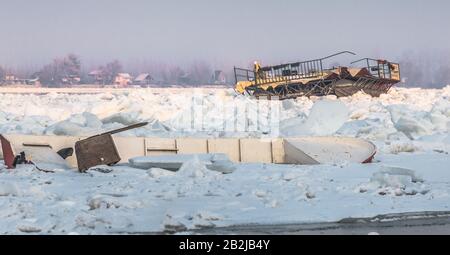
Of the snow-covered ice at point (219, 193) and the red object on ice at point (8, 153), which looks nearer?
the snow-covered ice at point (219, 193)

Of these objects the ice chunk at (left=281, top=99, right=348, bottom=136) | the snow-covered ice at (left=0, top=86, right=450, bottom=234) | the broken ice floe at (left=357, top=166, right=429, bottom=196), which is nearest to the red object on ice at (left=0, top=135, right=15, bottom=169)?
the snow-covered ice at (left=0, top=86, right=450, bottom=234)

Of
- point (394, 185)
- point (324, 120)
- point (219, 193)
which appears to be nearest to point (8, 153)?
point (219, 193)

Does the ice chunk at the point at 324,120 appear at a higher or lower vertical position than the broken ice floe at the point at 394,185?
higher

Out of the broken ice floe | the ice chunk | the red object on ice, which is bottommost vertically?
the broken ice floe

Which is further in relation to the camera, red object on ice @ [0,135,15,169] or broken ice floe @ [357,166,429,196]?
red object on ice @ [0,135,15,169]

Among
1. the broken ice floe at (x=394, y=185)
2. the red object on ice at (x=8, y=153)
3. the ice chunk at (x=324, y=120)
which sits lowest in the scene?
the broken ice floe at (x=394, y=185)

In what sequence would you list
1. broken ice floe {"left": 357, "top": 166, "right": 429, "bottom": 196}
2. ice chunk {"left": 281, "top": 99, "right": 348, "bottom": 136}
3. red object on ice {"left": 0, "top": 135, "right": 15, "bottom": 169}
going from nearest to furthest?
A: broken ice floe {"left": 357, "top": 166, "right": 429, "bottom": 196} < red object on ice {"left": 0, "top": 135, "right": 15, "bottom": 169} < ice chunk {"left": 281, "top": 99, "right": 348, "bottom": 136}

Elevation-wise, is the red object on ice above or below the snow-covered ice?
above

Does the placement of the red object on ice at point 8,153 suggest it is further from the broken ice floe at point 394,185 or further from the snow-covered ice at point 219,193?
the broken ice floe at point 394,185

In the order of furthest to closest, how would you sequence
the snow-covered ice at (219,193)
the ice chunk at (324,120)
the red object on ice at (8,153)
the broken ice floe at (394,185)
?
the ice chunk at (324,120)
the red object on ice at (8,153)
the broken ice floe at (394,185)
the snow-covered ice at (219,193)

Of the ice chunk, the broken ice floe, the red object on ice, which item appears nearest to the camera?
the broken ice floe

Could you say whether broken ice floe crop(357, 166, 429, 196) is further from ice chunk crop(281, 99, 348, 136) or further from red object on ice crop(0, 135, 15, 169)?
red object on ice crop(0, 135, 15, 169)

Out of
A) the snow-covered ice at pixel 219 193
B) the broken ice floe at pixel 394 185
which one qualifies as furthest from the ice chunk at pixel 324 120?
the broken ice floe at pixel 394 185

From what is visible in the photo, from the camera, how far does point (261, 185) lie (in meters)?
5.17
